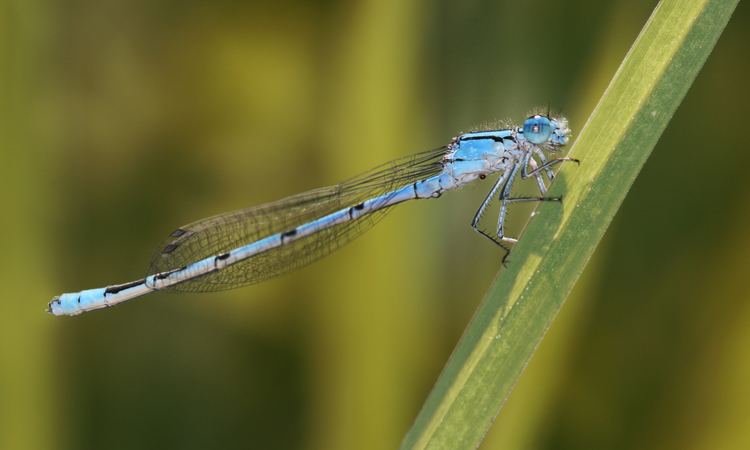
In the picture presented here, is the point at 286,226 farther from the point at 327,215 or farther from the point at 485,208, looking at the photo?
the point at 485,208

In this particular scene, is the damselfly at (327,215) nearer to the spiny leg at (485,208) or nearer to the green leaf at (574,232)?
the spiny leg at (485,208)

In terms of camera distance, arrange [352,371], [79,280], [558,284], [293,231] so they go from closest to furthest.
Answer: [558,284], [352,371], [79,280], [293,231]

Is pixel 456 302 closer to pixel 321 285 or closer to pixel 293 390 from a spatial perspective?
pixel 321 285

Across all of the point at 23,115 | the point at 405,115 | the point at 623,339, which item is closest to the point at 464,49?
the point at 405,115

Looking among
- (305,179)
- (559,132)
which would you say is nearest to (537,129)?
(559,132)

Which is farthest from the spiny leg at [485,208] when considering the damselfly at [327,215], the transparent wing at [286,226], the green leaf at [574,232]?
the green leaf at [574,232]

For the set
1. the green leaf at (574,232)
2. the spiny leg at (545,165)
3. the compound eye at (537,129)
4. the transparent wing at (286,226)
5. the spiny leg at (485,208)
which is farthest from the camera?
the transparent wing at (286,226)
